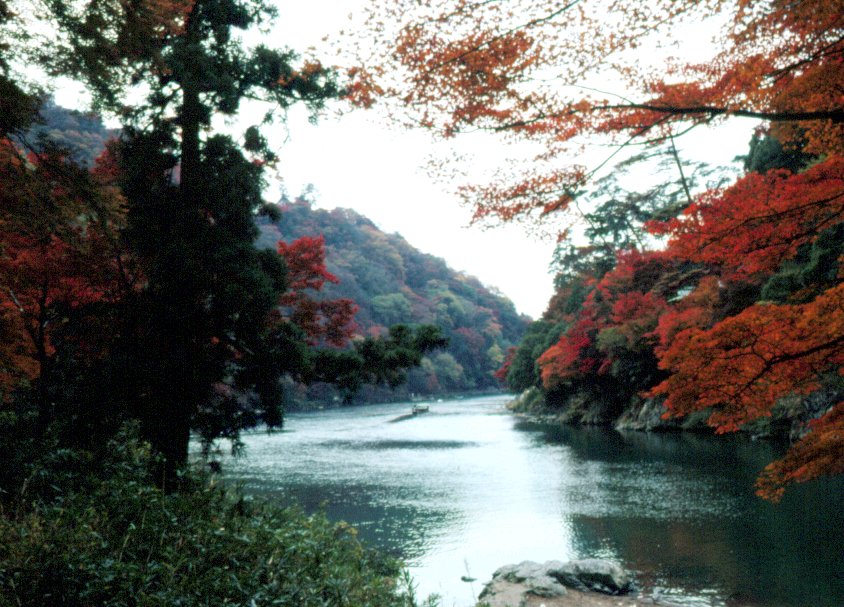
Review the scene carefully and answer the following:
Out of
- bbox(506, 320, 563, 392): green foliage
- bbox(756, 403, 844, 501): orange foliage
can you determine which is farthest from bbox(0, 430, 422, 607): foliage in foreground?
bbox(506, 320, 563, 392): green foliage

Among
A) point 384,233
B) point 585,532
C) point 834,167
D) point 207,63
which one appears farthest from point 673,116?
point 384,233

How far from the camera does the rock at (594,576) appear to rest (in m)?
8.12

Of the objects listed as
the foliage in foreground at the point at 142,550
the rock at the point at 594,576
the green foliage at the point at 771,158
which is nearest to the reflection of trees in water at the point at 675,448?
the rock at the point at 594,576

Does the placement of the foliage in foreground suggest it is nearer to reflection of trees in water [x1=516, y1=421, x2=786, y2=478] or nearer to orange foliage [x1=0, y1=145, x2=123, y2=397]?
orange foliage [x1=0, y1=145, x2=123, y2=397]

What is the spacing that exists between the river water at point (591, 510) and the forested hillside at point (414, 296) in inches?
1194

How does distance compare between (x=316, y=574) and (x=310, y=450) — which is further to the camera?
(x=310, y=450)

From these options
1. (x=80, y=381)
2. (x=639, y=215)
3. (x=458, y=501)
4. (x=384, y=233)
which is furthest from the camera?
(x=384, y=233)

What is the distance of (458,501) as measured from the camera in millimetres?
14312

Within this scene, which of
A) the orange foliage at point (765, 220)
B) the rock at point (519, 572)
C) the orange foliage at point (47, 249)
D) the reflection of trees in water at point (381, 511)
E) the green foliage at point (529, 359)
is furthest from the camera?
the green foliage at point (529, 359)

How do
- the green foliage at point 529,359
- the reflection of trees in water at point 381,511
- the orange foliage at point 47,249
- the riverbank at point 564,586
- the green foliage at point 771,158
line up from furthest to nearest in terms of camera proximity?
the green foliage at point 529,359
the green foliage at point 771,158
the reflection of trees in water at point 381,511
the riverbank at point 564,586
the orange foliage at point 47,249

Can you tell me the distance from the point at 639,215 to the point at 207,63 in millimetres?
27865

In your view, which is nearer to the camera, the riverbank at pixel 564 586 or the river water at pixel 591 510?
the riverbank at pixel 564 586

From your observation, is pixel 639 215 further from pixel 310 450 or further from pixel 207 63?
pixel 207 63

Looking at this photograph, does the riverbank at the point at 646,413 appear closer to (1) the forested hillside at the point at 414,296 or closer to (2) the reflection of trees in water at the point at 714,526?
(2) the reflection of trees in water at the point at 714,526
